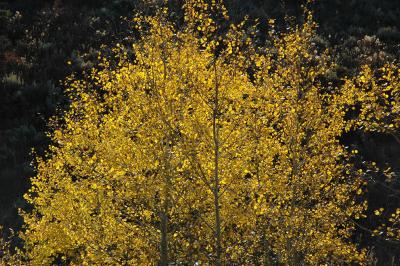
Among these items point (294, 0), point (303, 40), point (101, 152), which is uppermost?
point (294, 0)

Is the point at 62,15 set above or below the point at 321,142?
above

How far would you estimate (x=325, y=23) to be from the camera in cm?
3334

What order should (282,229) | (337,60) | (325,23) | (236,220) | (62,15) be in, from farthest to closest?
(62,15) < (325,23) < (337,60) < (236,220) < (282,229)

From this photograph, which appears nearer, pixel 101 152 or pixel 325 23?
pixel 101 152

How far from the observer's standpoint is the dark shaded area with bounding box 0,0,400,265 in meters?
24.5

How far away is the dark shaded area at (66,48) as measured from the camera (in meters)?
24.5

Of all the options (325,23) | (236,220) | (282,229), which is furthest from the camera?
(325,23)

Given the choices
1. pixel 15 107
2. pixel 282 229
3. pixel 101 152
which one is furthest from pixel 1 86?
pixel 282 229

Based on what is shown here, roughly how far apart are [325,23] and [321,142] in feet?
79.8

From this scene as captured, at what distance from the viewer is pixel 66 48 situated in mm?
33250

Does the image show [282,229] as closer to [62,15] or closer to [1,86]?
[1,86]

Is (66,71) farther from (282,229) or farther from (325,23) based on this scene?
(282,229)

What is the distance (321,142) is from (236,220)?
2.21 metres

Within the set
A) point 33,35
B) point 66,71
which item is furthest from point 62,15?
point 66,71
